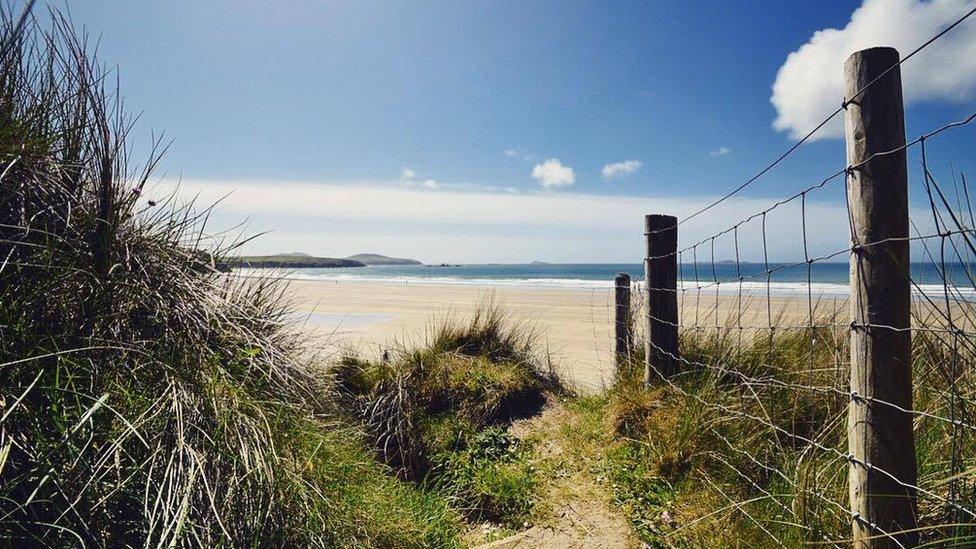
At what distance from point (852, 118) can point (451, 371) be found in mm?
3857

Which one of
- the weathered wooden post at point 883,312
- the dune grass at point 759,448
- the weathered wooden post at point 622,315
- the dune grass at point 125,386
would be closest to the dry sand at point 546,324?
the weathered wooden post at point 622,315

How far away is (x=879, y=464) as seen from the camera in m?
1.89

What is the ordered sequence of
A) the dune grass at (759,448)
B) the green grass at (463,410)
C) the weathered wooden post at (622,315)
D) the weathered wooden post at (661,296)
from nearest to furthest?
the dune grass at (759,448)
the green grass at (463,410)
the weathered wooden post at (661,296)
the weathered wooden post at (622,315)

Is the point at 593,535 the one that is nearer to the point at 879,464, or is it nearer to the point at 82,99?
the point at 879,464

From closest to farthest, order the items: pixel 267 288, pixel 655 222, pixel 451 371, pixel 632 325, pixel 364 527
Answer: pixel 364 527
pixel 267 288
pixel 655 222
pixel 451 371
pixel 632 325

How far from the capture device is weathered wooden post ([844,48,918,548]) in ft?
6.10

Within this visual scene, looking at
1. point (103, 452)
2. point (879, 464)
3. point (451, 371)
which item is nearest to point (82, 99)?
point (103, 452)

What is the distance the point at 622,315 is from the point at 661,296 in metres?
1.24

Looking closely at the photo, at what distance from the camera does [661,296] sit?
4.33 metres

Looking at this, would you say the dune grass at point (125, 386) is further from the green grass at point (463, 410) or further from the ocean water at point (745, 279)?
the ocean water at point (745, 279)

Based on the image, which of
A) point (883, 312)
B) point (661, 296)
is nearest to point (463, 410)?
point (661, 296)

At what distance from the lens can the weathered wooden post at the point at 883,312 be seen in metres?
1.86

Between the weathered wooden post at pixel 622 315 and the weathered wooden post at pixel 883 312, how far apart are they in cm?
332

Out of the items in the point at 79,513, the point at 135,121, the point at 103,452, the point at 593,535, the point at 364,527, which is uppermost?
the point at 135,121
